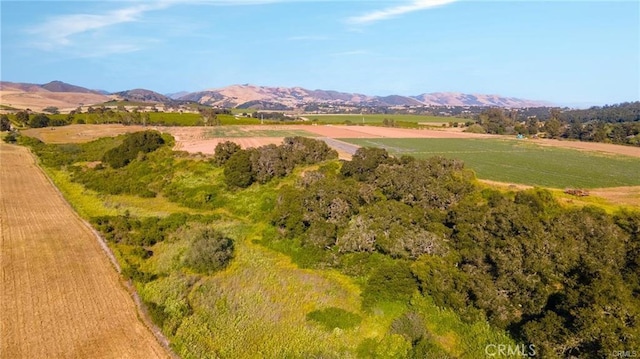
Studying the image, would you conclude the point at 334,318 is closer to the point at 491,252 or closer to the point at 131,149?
the point at 491,252

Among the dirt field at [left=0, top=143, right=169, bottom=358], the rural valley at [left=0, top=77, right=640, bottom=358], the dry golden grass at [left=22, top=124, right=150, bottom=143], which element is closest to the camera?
the dirt field at [left=0, top=143, right=169, bottom=358]

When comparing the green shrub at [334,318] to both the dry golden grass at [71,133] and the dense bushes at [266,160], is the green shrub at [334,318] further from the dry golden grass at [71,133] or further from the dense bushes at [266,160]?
the dry golden grass at [71,133]

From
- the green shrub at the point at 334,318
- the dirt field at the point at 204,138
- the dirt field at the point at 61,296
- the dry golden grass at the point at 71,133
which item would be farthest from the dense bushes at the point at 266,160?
the dry golden grass at the point at 71,133

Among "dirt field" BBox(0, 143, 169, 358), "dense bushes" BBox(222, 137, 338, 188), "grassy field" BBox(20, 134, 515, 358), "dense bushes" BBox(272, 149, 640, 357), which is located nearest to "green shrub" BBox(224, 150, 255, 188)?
"dense bushes" BBox(222, 137, 338, 188)

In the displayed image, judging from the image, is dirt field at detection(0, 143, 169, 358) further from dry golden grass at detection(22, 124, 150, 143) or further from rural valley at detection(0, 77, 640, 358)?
dry golden grass at detection(22, 124, 150, 143)

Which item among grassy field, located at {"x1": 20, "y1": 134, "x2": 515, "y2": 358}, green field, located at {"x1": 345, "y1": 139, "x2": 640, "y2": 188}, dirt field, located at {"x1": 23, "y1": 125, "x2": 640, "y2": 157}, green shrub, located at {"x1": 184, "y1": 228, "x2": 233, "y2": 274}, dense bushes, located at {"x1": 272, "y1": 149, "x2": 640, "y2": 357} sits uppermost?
dirt field, located at {"x1": 23, "y1": 125, "x2": 640, "y2": 157}

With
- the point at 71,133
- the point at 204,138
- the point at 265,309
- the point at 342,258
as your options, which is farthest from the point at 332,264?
the point at 71,133
